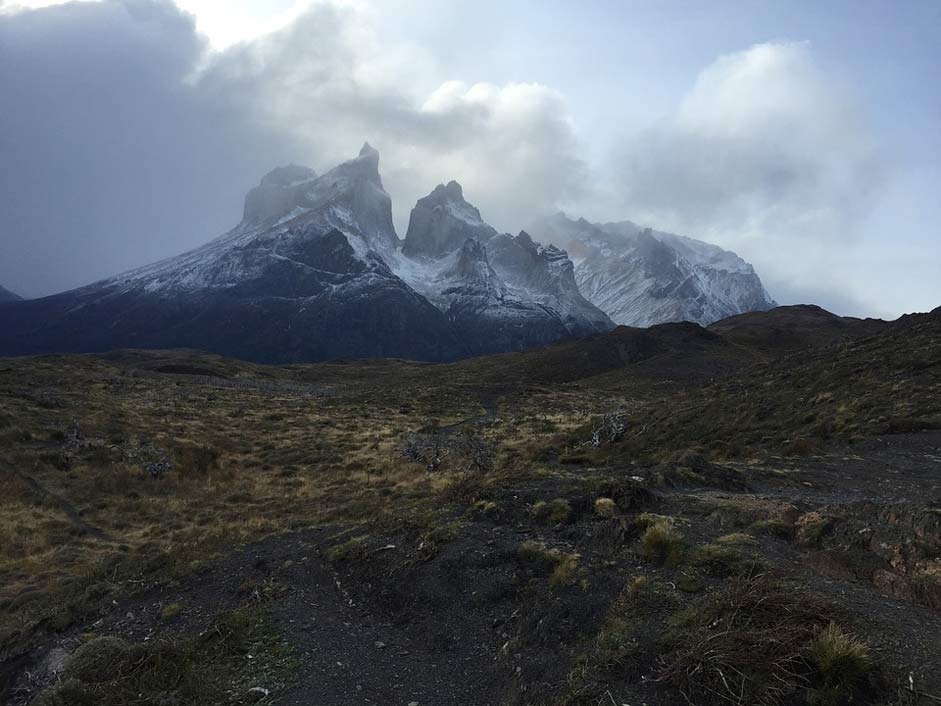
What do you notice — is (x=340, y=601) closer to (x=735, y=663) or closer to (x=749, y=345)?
(x=735, y=663)

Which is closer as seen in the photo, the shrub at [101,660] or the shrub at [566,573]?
the shrub at [101,660]

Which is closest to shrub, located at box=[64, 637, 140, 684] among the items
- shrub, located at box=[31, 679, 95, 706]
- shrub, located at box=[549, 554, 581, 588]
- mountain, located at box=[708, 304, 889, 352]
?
shrub, located at box=[31, 679, 95, 706]

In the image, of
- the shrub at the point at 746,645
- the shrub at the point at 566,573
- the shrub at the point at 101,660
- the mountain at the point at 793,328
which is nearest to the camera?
the shrub at the point at 746,645

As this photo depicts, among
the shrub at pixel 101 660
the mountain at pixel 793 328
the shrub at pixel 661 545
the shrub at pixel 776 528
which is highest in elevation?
the mountain at pixel 793 328

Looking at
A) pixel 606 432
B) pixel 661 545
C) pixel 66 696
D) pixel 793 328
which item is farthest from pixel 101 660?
pixel 793 328

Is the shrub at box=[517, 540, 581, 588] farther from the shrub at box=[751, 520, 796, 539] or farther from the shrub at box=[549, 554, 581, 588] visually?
the shrub at box=[751, 520, 796, 539]

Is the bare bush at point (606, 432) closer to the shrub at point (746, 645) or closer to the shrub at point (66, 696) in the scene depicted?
the shrub at point (746, 645)

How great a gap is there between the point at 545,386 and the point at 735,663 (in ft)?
229

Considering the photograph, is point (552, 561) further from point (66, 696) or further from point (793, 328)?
point (793, 328)

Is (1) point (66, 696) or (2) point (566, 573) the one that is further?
(2) point (566, 573)

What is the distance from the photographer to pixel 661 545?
10625 mm

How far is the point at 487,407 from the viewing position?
62.4 m

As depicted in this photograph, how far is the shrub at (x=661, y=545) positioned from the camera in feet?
33.6

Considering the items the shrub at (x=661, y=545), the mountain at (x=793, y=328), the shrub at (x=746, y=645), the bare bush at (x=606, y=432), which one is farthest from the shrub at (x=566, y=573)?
the mountain at (x=793, y=328)
